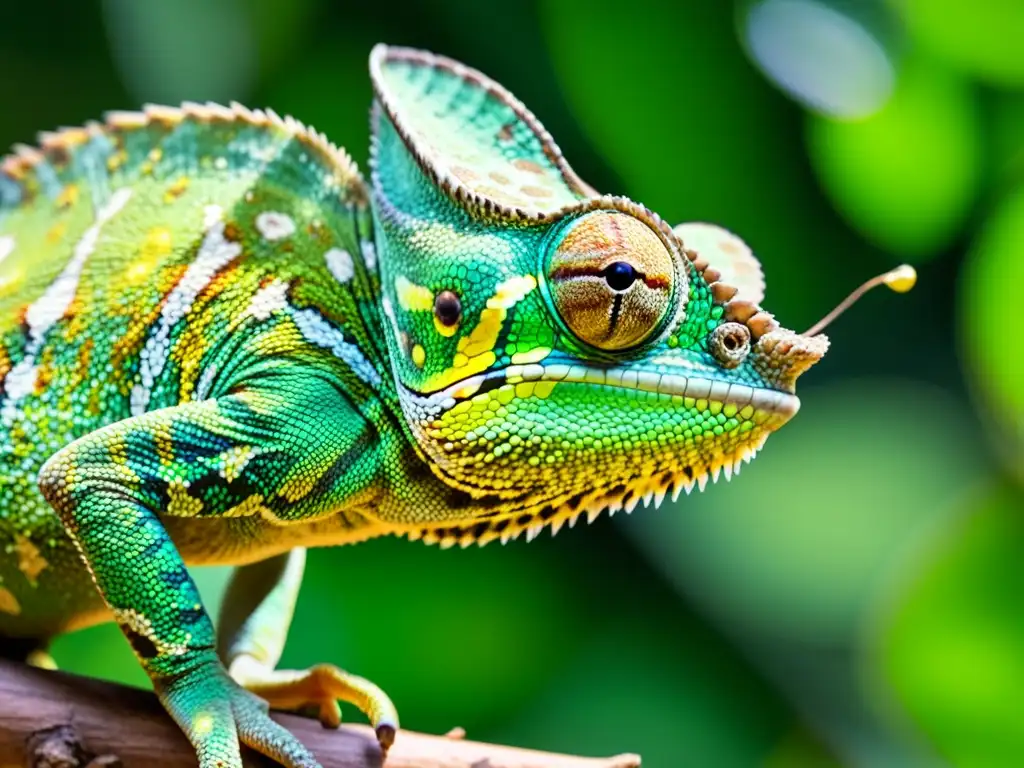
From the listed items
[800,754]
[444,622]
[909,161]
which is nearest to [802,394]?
[909,161]

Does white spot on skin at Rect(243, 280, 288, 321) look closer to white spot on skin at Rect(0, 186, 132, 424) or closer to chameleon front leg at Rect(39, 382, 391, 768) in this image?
chameleon front leg at Rect(39, 382, 391, 768)

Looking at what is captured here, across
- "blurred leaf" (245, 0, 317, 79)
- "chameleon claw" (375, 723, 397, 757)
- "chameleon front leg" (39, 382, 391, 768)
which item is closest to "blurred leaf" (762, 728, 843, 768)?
"chameleon claw" (375, 723, 397, 757)

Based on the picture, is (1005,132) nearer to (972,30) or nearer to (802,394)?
(972,30)

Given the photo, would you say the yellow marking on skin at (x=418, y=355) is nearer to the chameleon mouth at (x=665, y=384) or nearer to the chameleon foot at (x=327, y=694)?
the chameleon mouth at (x=665, y=384)

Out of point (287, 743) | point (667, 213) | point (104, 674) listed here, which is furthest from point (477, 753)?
point (667, 213)

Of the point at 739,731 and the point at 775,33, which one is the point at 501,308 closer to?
the point at 775,33

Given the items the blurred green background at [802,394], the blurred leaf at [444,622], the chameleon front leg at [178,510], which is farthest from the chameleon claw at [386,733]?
the blurred green background at [802,394]
